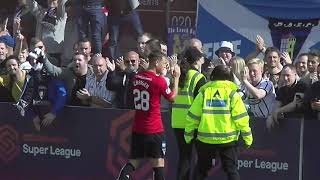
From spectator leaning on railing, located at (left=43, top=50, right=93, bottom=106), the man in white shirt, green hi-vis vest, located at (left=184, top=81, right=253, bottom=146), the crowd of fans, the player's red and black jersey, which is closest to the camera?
green hi-vis vest, located at (left=184, top=81, right=253, bottom=146)

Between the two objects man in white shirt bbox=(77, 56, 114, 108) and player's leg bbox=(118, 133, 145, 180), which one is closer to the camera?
player's leg bbox=(118, 133, 145, 180)

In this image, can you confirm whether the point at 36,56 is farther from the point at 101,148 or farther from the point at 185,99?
the point at 185,99

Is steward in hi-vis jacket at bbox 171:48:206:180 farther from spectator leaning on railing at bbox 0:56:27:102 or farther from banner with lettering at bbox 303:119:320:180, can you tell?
spectator leaning on railing at bbox 0:56:27:102

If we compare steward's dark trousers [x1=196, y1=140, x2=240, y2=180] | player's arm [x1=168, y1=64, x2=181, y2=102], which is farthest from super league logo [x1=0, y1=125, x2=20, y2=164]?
steward's dark trousers [x1=196, y1=140, x2=240, y2=180]

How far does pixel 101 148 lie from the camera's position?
39.5ft

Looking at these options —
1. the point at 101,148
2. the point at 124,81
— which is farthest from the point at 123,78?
the point at 101,148

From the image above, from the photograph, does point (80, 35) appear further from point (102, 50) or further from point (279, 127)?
point (279, 127)

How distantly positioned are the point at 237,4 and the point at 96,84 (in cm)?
374

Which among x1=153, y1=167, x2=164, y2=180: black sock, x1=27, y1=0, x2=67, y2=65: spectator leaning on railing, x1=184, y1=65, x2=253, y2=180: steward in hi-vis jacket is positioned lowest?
x1=153, y1=167, x2=164, y2=180: black sock

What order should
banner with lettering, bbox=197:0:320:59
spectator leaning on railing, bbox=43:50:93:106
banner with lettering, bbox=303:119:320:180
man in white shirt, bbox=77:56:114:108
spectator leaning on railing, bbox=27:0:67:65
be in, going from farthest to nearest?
spectator leaning on railing, bbox=27:0:67:65 < banner with lettering, bbox=197:0:320:59 < spectator leaning on railing, bbox=43:50:93:106 < man in white shirt, bbox=77:56:114:108 < banner with lettering, bbox=303:119:320:180

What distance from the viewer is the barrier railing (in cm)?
1088

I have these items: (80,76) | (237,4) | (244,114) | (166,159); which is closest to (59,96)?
(80,76)

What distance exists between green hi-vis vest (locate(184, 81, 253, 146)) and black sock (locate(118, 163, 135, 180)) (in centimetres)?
106

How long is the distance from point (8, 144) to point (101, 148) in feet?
4.61
